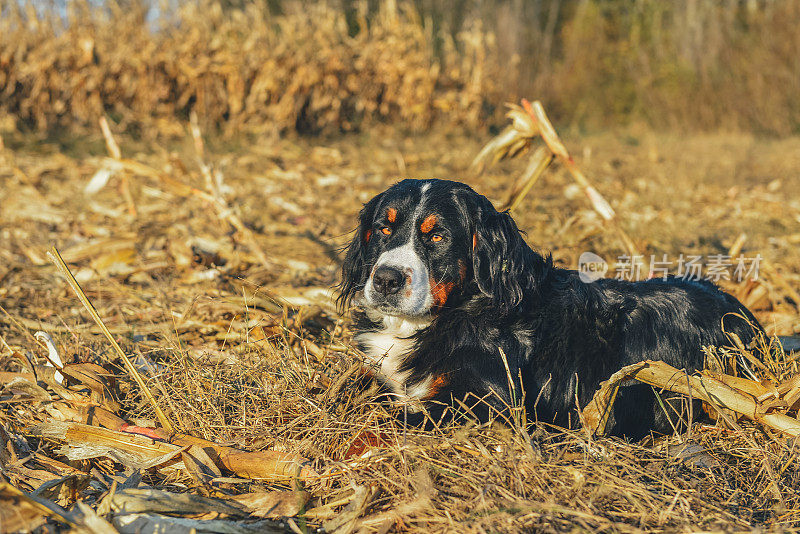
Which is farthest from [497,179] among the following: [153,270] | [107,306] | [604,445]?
[604,445]

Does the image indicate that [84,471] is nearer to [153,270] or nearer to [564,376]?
[564,376]

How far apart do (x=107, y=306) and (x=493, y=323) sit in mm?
2604

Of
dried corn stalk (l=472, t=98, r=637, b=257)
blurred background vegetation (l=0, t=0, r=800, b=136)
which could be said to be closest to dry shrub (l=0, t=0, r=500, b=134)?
blurred background vegetation (l=0, t=0, r=800, b=136)

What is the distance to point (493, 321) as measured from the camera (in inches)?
119

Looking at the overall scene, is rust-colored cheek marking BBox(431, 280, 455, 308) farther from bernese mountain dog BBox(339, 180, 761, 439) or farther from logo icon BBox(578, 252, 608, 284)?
logo icon BBox(578, 252, 608, 284)

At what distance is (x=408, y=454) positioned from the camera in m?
2.41

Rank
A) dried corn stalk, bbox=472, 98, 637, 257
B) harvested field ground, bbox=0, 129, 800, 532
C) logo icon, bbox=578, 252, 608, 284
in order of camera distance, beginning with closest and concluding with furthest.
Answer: harvested field ground, bbox=0, 129, 800, 532
dried corn stalk, bbox=472, 98, 637, 257
logo icon, bbox=578, 252, 608, 284

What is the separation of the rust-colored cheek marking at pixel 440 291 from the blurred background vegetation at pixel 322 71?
8.07m

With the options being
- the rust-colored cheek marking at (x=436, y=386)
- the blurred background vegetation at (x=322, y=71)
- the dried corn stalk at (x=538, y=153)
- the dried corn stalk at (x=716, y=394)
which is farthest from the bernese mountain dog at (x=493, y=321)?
the blurred background vegetation at (x=322, y=71)

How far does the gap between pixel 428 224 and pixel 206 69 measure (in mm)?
8411

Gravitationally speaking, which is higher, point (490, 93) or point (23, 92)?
point (490, 93)

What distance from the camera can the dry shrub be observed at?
32.8ft

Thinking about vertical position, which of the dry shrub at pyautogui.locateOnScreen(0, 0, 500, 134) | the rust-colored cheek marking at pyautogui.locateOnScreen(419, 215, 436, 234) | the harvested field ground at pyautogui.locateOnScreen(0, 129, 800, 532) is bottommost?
the harvested field ground at pyautogui.locateOnScreen(0, 129, 800, 532)

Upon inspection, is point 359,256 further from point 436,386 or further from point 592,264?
point 592,264
